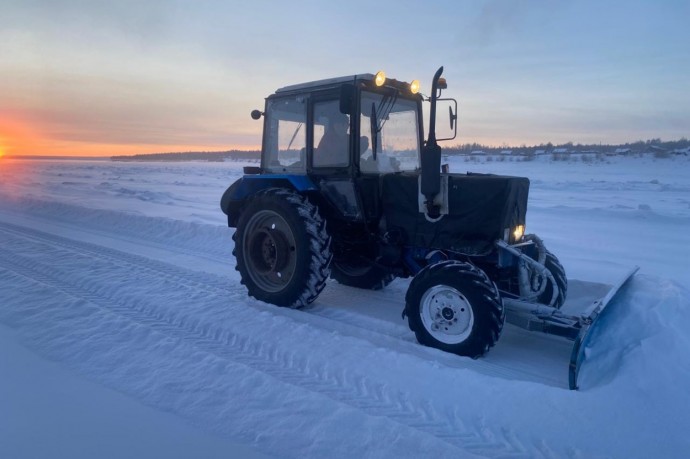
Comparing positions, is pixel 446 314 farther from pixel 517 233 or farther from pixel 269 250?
pixel 269 250

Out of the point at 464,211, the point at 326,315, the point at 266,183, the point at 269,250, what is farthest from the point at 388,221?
the point at 266,183

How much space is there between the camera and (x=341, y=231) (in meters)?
5.60

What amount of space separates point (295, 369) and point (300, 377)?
14cm

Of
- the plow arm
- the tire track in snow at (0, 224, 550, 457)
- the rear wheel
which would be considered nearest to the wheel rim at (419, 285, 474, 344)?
the plow arm

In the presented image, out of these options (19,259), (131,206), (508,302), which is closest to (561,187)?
(131,206)

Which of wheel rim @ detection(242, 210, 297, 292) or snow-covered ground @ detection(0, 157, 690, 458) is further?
wheel rim @ detection(242, 210, 297, 292)

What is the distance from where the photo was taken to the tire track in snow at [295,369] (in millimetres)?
2914

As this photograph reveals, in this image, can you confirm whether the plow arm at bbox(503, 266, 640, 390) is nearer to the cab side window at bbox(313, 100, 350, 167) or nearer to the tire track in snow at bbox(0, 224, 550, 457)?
the tire track in snow at bbox(0, 224, 550, 457)

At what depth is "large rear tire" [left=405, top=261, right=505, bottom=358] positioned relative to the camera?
153 inches

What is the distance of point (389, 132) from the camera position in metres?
5.39

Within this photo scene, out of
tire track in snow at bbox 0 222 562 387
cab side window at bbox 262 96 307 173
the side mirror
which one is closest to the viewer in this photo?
tire track in snow at bbox 0 222 562 387

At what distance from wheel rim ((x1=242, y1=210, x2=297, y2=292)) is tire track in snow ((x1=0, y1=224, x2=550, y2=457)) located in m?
→ 0.51

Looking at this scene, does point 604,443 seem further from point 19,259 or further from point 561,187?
point 561,187

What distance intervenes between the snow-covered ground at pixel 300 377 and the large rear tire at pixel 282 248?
236 mm
